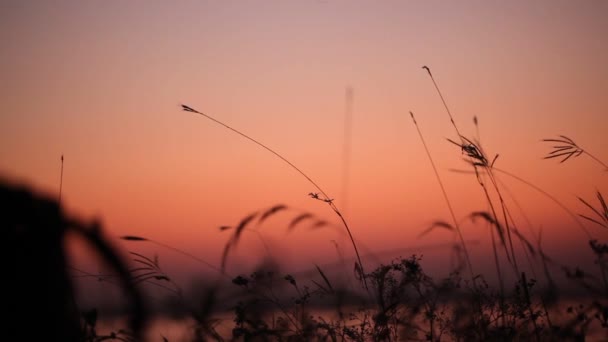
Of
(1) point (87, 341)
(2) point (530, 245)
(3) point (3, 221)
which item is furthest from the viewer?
(2) point (530, 245)

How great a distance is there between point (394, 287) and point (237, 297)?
706 millimetres

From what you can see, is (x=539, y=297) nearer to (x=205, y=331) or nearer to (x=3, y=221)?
(x=205, y=331)

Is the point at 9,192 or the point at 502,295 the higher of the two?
the point at 9,192

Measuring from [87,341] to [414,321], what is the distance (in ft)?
4.64

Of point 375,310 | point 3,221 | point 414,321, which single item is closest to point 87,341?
point 3,221

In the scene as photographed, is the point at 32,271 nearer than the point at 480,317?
Yes

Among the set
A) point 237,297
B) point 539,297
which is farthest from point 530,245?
point 237,297

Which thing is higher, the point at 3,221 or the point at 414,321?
the point at 3,221

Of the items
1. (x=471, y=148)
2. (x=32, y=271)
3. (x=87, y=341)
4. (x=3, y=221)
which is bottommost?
(x=87, y=341)

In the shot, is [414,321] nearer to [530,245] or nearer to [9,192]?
[530,245]

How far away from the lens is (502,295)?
3.04 metres

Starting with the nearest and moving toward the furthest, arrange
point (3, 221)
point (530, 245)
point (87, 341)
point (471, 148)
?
point (3, 221) → point (87, 341) → point (530, 245) → point (471, 148)

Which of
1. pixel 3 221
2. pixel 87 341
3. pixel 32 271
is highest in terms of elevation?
pixel 3 221

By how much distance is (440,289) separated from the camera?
296 centimetres
